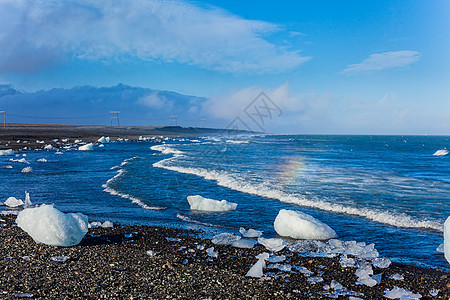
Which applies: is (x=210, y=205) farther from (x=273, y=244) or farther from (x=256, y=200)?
(x=273, y=244)

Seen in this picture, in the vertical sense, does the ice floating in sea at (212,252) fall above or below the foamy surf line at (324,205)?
above

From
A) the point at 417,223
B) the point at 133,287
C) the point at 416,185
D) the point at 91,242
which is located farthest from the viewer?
the point at 416,185

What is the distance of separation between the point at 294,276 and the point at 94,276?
11.9 ft

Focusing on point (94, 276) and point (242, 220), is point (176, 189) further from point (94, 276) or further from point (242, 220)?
point (94, 276)

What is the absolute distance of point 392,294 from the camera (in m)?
5.52

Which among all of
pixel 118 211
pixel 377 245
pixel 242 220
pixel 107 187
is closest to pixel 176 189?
pixel 107 187

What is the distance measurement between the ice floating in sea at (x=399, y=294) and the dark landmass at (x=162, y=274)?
0.15 meters

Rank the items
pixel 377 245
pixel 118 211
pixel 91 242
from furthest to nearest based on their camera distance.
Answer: pixel 118 211 < pixel 377 245 < pixel 91 242

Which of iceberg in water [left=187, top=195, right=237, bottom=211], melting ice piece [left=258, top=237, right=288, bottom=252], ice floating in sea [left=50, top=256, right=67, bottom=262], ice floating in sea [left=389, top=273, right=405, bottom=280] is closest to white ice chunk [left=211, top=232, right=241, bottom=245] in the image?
melting ice piece [left=258, top=237, right=288, bottom=252]

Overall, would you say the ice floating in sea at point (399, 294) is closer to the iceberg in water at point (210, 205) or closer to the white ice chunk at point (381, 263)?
the white ice chunk at point (381, 263)

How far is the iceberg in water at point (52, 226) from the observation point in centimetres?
733

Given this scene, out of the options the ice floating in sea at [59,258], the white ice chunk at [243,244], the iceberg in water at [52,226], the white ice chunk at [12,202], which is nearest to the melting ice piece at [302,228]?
the white ice chunk at [243,244]

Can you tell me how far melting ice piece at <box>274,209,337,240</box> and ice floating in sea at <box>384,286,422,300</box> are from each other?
316 cm

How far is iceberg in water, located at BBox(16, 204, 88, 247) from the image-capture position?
7.33m
